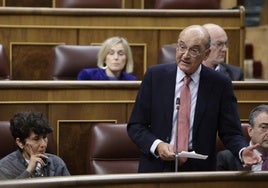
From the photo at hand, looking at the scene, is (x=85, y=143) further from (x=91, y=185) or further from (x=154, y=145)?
(x=91, y=185)

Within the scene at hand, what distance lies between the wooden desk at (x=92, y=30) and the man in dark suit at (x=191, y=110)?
0.94 metres

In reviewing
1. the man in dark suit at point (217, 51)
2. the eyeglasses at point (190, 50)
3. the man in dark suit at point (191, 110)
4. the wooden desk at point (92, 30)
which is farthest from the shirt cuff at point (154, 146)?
the wooden desk at point (92, 30)

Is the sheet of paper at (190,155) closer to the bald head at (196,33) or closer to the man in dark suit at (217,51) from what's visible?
the bald head at (196,33)

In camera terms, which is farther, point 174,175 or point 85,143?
point 85,143

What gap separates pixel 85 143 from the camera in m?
1.83

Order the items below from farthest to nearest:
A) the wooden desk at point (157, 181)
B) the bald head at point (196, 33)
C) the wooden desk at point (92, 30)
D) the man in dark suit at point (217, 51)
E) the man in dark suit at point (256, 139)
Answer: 1. the wooden desk at point (92, 30)
2. the man in dark suit at point (217, 51)
3. the man in dark suit at point (256, 139)
4. the bald head at point (196, 33)
5. the wooden desk at point (157, 181)

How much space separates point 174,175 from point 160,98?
258 mm

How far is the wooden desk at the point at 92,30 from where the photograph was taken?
2.36 m

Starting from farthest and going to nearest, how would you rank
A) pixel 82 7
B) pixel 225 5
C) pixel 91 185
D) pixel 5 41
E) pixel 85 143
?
1. pixel 225 5
2. pixel 82 7
3. pixel 5 41
4. pixel 85 143
5. pixel 91 185

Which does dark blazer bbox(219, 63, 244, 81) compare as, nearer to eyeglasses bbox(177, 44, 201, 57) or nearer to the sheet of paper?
eyeglasses bbox(177, 44, 201, 57)

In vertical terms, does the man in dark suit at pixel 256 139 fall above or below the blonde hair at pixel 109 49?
below

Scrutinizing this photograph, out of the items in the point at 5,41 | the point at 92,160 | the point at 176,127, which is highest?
the point at 5,41

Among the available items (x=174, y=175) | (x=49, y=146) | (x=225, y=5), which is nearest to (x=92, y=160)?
(x=49, y=146)

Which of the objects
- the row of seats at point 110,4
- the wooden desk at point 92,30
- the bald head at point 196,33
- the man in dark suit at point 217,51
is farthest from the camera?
the row of seats at point 110,4
